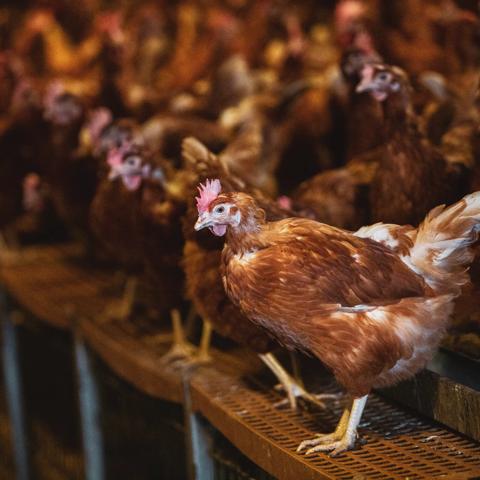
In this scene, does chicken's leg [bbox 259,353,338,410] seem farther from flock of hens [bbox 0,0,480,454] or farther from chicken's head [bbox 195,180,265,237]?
chicken's head [bbox 195,180,265,237]

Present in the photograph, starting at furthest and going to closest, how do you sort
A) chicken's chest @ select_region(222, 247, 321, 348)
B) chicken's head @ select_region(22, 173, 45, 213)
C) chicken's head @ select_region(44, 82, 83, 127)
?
chicken's head @ select_region(22, 173, 45, 213) < chicken's head @ select_region(44, 82, 83, 127) < chicken's chest @ select_region(222, 247, 321, 348)

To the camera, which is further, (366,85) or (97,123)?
(97,123)

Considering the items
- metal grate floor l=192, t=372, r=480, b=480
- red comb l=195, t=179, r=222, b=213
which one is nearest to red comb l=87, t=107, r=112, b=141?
metal grate floor l=192, t=372, r=480, b=480

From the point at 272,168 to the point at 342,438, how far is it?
1703 millimetres

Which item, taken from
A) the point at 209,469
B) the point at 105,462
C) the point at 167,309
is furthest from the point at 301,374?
the point at 105,462

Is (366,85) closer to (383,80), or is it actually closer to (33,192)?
(383,80)

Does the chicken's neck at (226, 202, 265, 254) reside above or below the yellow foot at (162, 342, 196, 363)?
above

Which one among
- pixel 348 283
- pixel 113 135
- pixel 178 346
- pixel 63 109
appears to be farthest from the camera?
pixel 63 109

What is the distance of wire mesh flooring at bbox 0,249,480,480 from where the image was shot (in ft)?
6.13

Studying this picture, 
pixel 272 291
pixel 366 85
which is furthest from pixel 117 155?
pixel 272 291

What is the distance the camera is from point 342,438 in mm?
1971

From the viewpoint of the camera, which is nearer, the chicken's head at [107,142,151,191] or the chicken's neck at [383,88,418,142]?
the chicken's neck at [383,88,418,142]

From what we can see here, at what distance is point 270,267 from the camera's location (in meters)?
1.86

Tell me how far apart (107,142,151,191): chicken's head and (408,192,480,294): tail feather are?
1141mm
